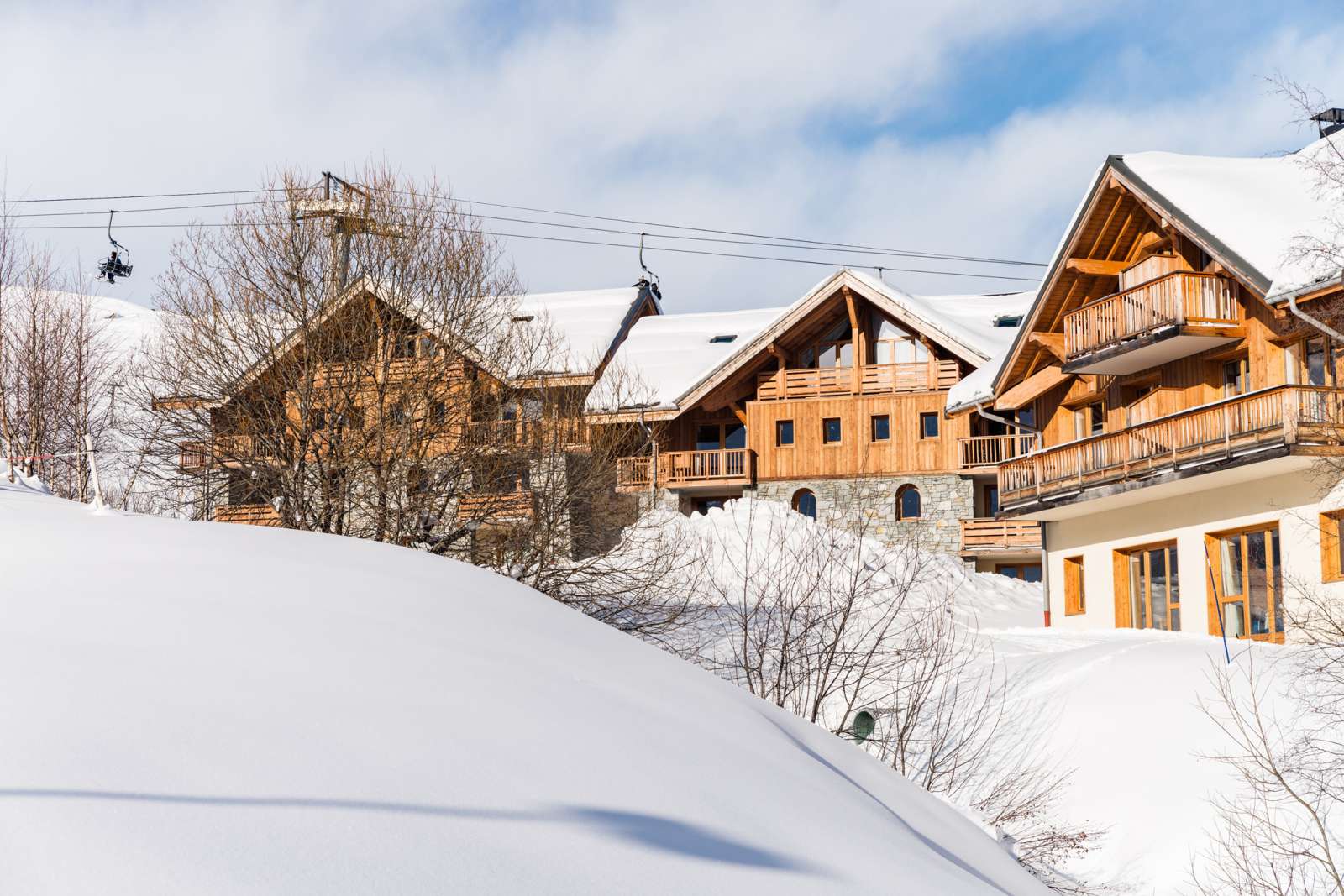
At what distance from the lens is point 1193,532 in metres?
21.6

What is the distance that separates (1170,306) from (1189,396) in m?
2.27

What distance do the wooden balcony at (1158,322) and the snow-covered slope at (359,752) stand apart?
17.1 meters

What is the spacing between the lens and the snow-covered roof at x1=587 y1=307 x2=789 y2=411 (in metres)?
32.9

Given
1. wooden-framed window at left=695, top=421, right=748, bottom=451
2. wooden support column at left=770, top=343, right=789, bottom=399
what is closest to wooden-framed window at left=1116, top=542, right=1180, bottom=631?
wooden support column at left=770, top=343, right=789, bottom=399

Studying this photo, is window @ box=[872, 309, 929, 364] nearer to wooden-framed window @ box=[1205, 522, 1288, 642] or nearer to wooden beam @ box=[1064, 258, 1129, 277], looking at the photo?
wooden beam @ box=[1064, 258, 1129, 277]

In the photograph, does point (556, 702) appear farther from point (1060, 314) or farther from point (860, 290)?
point (860, 290)

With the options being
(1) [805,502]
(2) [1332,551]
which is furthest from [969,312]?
(2) [1332,551]

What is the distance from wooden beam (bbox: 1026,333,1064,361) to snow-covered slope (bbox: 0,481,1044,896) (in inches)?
805

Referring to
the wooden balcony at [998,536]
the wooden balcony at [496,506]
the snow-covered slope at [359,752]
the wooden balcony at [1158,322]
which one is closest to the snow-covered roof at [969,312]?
the wooden balcony at [998,536]

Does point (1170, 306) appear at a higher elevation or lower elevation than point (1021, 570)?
higher

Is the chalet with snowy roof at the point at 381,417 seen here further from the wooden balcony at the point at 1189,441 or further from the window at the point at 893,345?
the window at the point at 893,345

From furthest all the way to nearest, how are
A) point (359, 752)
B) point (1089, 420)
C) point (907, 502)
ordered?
point (907, 502)
point (1089, 420)
point (359, 752)

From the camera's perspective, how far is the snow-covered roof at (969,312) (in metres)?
32.5

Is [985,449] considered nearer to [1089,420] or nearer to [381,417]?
[1089,420]
